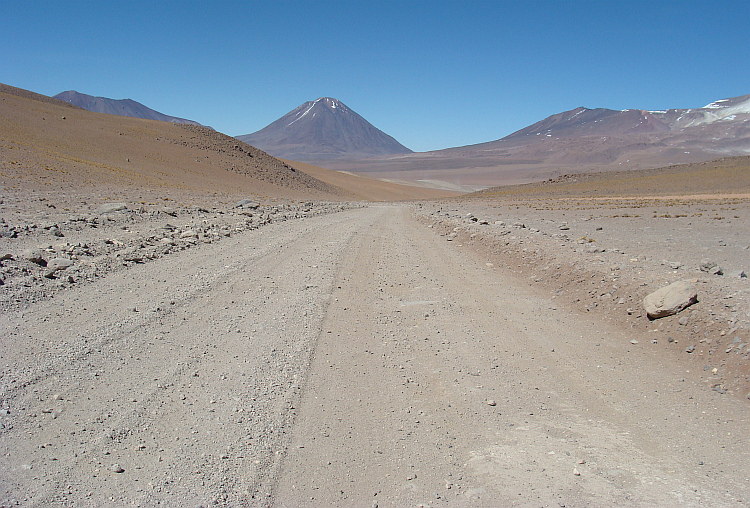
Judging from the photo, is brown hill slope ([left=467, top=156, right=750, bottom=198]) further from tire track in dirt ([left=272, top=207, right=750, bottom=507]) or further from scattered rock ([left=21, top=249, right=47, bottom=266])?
scattered rock ([left=21, top=249, right=47, bottom=266])

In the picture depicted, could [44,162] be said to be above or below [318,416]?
above

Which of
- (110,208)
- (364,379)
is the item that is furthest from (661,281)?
(110,208)

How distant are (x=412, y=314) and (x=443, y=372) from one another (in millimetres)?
1979

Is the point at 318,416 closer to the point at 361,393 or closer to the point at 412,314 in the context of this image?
the point at 361,393

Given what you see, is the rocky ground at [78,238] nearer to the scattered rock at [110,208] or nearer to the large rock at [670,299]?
the scattered rock at [110,208]

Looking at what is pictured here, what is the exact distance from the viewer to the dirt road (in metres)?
3.19

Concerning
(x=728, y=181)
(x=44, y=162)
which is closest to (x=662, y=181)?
(x=728, y=181)

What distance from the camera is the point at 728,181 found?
47.8m

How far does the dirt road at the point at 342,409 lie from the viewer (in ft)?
10.5

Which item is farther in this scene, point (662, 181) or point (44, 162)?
point (662, 181)

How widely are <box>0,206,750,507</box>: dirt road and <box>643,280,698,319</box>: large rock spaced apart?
552 mm

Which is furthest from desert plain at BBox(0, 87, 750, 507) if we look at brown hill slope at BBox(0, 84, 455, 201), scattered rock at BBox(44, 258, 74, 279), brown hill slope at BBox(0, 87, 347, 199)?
brown hill slope at BBox(0, 87, 347, 199)

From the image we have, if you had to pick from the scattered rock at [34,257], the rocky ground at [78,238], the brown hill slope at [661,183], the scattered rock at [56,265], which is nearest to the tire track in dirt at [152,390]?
the rocky ground at [78,238]

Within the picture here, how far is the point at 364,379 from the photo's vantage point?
4.73m
